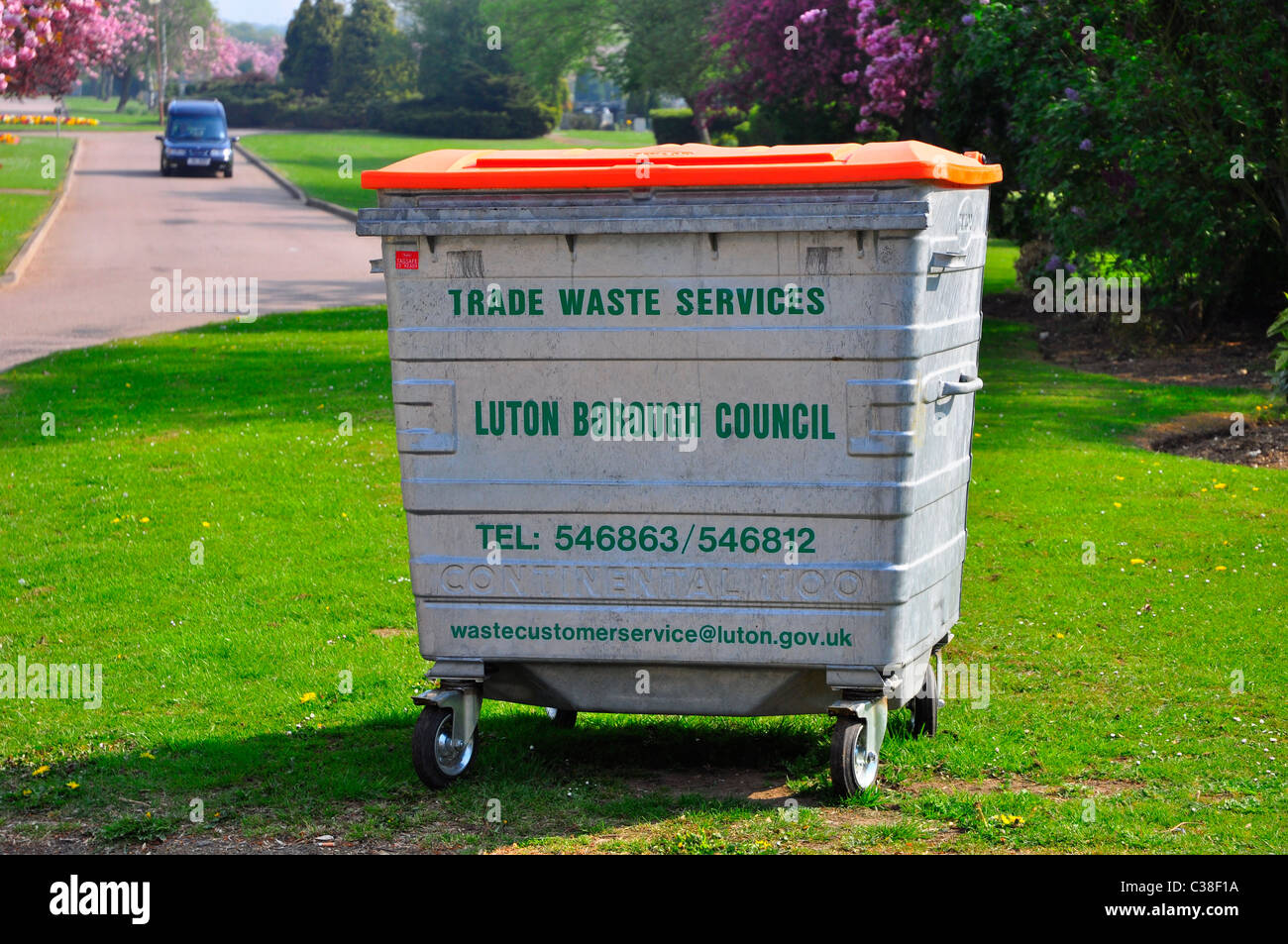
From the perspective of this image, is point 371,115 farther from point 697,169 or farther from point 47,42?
point 697,169

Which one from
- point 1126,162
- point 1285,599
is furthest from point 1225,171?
point 1285,599

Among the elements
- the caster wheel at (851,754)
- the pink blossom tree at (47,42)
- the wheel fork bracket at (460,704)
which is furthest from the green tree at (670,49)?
the caster wheel at (851,754)

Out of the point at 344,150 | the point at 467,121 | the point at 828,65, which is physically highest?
the point at 467,121

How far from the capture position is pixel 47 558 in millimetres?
7617

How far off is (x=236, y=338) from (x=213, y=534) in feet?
26.1

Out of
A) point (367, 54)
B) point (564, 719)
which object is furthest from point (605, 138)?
point (564, 719)

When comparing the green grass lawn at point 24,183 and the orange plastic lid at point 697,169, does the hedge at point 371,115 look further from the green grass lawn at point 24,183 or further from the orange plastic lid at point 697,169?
the orange plastic lid at point 697,169

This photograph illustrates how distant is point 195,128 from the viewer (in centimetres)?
3972

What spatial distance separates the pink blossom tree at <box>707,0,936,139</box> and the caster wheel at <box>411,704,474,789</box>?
14208mm

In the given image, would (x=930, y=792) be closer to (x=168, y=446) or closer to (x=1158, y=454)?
(x=1158, y=454)

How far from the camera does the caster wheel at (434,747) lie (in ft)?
15.0

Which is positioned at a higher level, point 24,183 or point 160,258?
point 24,183

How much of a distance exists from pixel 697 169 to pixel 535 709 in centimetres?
225

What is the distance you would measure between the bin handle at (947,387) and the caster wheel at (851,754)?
984 mm
